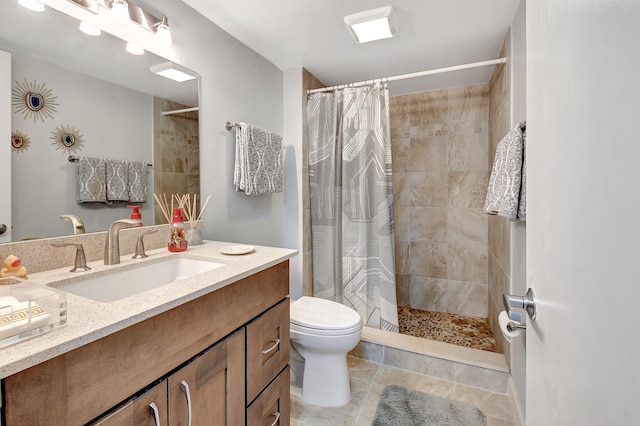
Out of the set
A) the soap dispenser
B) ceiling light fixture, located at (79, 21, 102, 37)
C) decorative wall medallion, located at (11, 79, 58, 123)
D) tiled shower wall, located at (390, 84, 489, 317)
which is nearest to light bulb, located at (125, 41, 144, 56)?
ceiling light fixture, located at (79, 21, 102, 37)

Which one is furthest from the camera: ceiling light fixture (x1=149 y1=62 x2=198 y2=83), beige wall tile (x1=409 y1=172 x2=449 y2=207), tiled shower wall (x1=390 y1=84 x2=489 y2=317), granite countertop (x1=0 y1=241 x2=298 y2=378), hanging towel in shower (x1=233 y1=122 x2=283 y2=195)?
beige wall tile (x1=409 y1=172 x2=449 y2=207)

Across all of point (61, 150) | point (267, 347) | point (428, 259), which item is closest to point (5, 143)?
point (61, 150)

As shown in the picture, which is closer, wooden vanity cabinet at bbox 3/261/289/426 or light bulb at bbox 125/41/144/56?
wooden vanity cabinet at bbox 3/261/289/426

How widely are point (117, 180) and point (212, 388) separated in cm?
95

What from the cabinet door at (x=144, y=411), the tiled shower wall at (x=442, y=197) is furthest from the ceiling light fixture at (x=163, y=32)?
the tiled shower wall at (x=442, y=197)

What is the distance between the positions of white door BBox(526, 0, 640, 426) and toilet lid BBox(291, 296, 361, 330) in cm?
114

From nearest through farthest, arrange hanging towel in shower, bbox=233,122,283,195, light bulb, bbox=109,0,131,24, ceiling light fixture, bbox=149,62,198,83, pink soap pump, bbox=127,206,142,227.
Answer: light bulb, bbox=109,0,131,24, pink soap pump, bbox=127,206,142,227, ceiling light fixture, bbox=149,62,198,83, hanging towel in shower, bbox=233,122,283,195

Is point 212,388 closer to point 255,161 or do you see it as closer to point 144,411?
point 144,411

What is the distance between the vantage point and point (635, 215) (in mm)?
280

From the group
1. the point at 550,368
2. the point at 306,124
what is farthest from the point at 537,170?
the point at 306,124

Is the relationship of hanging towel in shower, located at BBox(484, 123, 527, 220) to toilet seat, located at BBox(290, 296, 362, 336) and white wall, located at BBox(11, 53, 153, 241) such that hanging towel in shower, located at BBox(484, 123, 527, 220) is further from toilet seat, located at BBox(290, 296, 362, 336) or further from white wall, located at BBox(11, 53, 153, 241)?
white wall, located at BBox(11, 53, 153, 241)

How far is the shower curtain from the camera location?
2307 millimetres

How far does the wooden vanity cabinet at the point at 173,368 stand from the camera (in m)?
0.58

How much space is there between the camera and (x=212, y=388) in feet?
3.10
